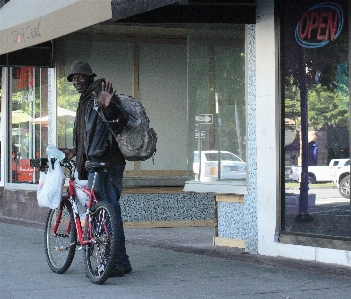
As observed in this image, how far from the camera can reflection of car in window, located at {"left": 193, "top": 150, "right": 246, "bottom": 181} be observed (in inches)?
368

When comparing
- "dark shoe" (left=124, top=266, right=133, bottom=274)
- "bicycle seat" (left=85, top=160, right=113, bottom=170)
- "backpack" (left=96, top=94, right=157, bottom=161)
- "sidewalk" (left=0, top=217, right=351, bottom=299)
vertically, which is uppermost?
"backpack" (left=96, top=94, right=157, bottom=161)

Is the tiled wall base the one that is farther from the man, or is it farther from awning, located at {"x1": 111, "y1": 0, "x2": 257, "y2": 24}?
the man

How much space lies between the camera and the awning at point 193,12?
8.31 metres

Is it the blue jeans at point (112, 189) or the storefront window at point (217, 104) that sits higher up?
the storefront window at point (217, 104)

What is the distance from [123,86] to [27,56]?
1.50 metres

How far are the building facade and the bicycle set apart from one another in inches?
76.1

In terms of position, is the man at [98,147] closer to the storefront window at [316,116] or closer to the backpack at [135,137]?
the backpack at [135,137]

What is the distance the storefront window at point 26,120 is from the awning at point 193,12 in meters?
4.29

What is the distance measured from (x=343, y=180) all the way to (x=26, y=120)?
7.29m

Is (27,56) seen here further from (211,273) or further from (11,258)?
(211,273)

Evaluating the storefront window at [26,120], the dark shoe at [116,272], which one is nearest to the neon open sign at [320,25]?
the dark shoe at [116,272]

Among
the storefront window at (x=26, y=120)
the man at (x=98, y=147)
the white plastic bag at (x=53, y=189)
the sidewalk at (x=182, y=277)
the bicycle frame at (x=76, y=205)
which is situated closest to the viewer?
the sidewalk at (x=182, y=277)

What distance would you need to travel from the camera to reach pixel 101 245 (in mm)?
6984

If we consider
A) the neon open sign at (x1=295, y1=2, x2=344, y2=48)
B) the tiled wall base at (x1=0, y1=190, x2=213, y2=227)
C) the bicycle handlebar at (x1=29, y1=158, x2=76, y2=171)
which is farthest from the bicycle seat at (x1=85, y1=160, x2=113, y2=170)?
the tiled wall base at (x1=0, y1=190, x2=213, y2=227)
